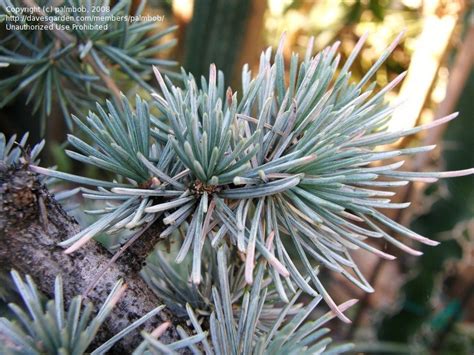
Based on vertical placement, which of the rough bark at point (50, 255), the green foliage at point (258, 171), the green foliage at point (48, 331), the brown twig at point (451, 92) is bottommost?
the green foliage at point (48, 331)

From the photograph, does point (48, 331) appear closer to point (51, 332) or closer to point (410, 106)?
point (51, 332)

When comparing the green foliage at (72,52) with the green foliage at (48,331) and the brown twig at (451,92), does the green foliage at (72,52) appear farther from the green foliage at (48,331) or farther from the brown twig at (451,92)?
the brown twig at (451,92)

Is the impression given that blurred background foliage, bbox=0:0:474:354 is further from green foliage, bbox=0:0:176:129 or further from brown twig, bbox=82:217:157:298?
brown twig, bbox=82:217:157:298

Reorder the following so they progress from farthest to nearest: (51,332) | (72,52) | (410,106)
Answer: (410,106), (72,52), (51,332)

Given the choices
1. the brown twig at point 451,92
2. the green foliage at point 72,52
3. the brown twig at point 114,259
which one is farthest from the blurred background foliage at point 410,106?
the brown twig at point 114,259

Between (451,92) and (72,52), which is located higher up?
(451,92)

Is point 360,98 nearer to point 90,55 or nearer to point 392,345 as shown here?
point 90,55

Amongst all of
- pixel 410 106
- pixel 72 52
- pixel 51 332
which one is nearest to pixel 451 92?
pixel 410 106
